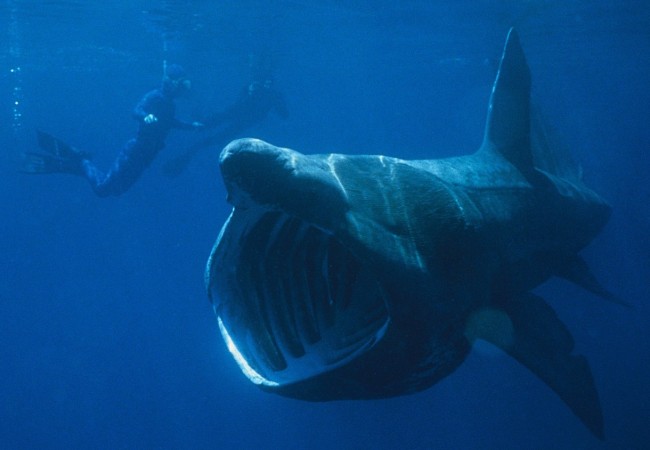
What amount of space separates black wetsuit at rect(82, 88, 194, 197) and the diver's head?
155 mm

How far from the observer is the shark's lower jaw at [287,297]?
242cm

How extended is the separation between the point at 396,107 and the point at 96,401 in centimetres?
6150

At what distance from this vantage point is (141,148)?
49.3 feet

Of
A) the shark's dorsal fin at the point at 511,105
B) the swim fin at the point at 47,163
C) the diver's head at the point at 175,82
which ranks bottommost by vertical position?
the swim fin at the point at 47,163

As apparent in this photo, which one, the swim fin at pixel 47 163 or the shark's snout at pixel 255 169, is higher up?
the shark's snout at pixel 255 169

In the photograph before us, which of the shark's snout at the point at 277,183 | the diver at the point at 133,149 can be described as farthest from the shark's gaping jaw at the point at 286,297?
the diver at the point at 133,149

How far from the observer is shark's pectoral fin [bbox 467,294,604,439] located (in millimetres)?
3472

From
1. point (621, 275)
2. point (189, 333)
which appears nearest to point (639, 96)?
point (621, 275)

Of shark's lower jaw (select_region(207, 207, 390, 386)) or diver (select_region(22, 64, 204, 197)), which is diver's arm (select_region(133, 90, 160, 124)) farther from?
shark's lower jaw (select_region(207, 207, 390, 386))

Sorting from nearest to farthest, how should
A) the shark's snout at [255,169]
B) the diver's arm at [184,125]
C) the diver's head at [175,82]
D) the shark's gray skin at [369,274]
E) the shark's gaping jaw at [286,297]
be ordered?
the shark's snout at [255,169] < the shark's gray skin at [369,274] < the shark's gaping jaw at [286,297] < the diver's head at [175,82] < the diver's arm at [184,125]

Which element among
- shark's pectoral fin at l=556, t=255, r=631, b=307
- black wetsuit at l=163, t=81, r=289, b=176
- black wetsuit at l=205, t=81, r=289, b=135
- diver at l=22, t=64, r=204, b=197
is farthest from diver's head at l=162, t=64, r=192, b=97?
shark's pectoral fin at l=556, t=255, r=631, b=307

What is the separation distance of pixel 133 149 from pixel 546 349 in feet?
46.1

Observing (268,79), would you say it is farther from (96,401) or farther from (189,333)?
(96,401)

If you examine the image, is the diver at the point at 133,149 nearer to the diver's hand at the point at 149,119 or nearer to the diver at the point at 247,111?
the diver's hand at the point at 149,119
